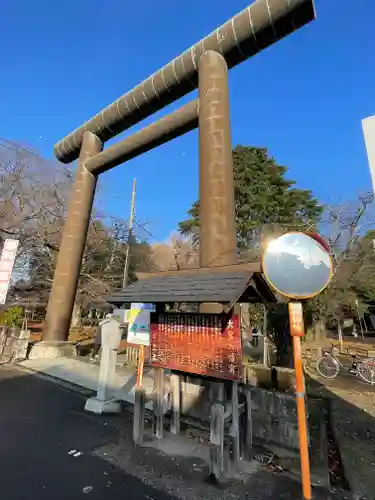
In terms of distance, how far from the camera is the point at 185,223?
2364 cm

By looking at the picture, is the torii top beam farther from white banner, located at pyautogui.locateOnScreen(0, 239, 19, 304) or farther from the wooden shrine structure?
the wooden shrine structure

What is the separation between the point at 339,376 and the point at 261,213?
12.4m

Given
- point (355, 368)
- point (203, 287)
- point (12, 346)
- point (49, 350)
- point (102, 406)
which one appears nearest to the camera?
point (203, 287)

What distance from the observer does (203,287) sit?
413 cm

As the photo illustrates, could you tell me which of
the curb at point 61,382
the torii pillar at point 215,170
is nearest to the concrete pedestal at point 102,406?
the curb at point 61,382

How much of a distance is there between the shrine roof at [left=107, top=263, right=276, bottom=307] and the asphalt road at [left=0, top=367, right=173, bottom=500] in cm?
236

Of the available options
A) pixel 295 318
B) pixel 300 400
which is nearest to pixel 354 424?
pixel 300 400

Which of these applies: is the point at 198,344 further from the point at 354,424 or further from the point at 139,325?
the point at 354,424

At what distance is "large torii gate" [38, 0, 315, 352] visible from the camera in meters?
8.22

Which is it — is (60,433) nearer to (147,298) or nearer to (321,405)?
(147,298)

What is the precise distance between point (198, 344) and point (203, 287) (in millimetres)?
1014


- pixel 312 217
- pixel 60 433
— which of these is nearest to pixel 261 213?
pixel 312 217

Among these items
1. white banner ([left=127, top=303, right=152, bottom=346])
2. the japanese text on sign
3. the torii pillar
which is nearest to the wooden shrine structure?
the japanese text on sign

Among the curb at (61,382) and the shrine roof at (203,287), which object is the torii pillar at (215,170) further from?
the curb at (61,382)
